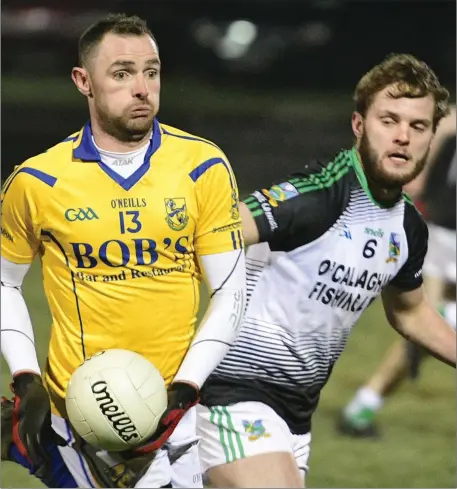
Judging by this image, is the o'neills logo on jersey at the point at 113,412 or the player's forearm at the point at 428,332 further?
the player's forearm at the point at 428,332

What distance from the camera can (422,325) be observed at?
526cm

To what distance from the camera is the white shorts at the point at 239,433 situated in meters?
4.79

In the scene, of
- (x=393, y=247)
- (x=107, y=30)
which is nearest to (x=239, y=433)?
(x=393, y=247)

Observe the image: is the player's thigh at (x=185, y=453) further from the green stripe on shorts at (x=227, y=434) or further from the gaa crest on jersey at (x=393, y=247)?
the gaa crest on jersey at (x=393, y=247)

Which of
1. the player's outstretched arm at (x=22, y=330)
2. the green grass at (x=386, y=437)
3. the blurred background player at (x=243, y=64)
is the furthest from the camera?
the blurred background player at (x=243, y=64)

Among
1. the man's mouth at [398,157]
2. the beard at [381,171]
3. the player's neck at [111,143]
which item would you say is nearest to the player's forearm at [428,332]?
the beard at [381,171]

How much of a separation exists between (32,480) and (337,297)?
253 centimetres

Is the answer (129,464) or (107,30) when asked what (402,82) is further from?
(129,464)

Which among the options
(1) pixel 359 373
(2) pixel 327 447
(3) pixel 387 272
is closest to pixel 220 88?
(1) pixel 359 373

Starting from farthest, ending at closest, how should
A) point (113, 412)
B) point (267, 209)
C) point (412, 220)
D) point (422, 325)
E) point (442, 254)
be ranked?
point (442, 254)
point (422, 325)
point (412, 220)
point (267, 209)
point (113, 412)

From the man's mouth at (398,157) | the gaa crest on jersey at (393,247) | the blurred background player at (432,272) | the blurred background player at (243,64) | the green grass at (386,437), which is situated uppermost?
the man's mouth at (398,157)

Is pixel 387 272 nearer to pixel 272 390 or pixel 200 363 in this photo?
pixel 272 390

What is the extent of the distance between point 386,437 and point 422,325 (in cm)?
251

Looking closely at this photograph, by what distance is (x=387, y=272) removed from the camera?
16.3 feet
